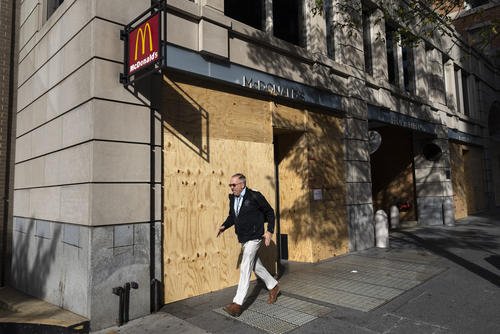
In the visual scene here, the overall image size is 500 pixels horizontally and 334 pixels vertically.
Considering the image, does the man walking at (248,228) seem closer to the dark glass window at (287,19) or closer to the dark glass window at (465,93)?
the dark glass window at (287,19)

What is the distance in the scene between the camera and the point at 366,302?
19.2 feet

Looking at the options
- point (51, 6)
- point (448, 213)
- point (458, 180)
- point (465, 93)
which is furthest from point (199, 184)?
point (465, 93)

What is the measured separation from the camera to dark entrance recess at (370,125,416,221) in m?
16.2

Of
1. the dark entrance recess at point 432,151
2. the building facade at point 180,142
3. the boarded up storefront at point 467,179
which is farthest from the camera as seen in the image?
the boarded up storefront at point 467,179

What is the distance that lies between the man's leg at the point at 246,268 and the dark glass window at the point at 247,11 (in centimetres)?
476

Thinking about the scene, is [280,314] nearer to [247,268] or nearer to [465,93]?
[247,268]

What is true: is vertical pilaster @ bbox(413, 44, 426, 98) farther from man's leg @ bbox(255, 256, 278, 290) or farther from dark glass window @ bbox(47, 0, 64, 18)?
dark glass window @ bbox(47, 0, 64, 18)

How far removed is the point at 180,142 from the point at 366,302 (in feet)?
12.7

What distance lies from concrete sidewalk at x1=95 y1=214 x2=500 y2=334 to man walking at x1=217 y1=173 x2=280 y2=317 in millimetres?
296

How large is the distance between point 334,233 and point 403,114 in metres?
5.93

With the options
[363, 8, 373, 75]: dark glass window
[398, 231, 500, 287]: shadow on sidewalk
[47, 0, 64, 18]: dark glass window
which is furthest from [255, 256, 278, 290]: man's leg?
[363, 8, 373, 75]: dark glass window

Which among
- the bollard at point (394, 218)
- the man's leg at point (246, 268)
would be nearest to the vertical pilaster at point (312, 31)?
the man's leg at point (246, 268)

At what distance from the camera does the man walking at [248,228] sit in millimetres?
5336

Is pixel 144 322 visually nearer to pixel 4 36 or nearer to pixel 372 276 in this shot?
pixel 372 276
